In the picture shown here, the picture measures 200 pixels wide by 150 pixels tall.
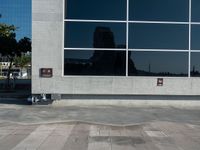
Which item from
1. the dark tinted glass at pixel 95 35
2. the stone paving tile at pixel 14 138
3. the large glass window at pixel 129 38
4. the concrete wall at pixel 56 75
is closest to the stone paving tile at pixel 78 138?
the stone paving tile at pixel 14 138

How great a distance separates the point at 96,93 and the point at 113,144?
31.8 feet

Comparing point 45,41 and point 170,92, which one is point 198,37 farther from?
point 45,41

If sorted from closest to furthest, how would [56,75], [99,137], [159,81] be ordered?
[99,137] < [56,75] < [159,81]

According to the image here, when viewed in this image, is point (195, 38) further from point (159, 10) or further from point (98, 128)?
point (98, 128)

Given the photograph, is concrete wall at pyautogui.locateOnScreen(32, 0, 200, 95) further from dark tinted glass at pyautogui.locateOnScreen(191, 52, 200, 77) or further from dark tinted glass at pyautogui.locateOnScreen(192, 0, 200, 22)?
dark tinted glass at pyautogui.locateOnScreen(192, 0, 200, 22)

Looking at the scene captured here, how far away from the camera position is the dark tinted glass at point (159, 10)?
21.6 meters

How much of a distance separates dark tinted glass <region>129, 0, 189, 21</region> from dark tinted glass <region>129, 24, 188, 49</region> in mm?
398

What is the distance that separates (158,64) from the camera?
21.4 metres

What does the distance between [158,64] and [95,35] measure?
3351mm

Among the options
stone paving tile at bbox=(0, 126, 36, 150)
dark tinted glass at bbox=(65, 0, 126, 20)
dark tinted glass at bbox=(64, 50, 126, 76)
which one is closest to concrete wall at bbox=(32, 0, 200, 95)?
dark tinted glass at bbox=(64, 50, 126, 76)

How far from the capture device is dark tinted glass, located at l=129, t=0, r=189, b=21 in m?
21.6

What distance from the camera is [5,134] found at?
12.7m

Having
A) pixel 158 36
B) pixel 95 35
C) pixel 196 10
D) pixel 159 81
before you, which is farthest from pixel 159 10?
pixel 159 81

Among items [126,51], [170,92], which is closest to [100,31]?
[126,51]
